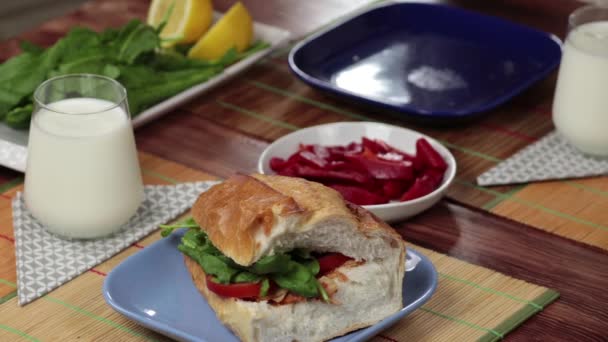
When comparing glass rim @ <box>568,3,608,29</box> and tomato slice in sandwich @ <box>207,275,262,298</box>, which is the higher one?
glass rim @ <box>568,3,608,29</box>

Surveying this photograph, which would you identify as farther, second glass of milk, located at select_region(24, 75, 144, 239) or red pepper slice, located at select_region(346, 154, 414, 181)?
red pepper slice, located at select_region(346, 154, 414, 181)

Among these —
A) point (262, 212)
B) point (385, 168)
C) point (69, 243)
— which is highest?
point (262, 212)

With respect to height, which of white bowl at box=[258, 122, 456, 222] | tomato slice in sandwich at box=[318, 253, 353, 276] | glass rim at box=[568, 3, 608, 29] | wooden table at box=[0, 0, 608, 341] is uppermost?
glass rim at box=[568, 3, 608, 29]

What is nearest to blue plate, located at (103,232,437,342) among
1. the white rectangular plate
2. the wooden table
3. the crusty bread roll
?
the crusty bread roll

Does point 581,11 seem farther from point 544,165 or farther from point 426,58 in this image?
point 426,58

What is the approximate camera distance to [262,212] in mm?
1229

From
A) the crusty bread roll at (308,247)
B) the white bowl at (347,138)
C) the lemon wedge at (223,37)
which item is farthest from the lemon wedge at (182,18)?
the crusty bread roll at (308,247)

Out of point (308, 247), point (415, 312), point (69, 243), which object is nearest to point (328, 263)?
point (308, 247)

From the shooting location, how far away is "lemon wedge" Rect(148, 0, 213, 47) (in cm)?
212

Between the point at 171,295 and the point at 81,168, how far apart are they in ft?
0.80

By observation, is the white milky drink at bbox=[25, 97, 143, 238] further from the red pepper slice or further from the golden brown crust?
the red pepper slice

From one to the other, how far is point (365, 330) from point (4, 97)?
882 millimetres

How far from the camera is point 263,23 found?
2.36 metres

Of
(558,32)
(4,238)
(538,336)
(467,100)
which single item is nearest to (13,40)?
(4,238)
